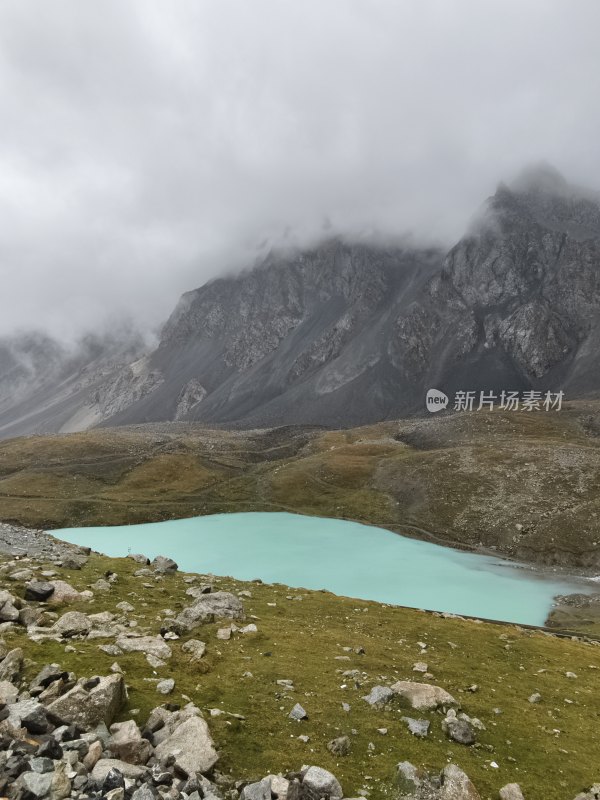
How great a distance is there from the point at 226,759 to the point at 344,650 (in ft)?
43.9

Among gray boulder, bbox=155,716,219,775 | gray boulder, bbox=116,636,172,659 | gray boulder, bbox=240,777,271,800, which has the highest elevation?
gray boulder, bbox=240,777,271,800

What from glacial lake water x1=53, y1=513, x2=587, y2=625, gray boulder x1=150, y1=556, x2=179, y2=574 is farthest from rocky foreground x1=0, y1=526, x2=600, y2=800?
glacial lake water x1=53, y1=513, x2=587, y2=625

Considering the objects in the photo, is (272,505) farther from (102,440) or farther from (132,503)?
(102,440)

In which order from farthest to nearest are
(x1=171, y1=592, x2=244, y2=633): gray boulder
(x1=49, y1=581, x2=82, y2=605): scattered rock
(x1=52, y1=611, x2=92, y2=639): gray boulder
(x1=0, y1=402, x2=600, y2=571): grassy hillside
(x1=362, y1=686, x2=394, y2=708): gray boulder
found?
(x1=0, y1=402, x2=600, y2=571): grassy hillside
(x1=49, y1=581, x2=82, y2=605): scattered rock
(x1=171, y1=592, x2=244, y2=633): gray boulder
(x1=52, y1=611, x2=92, y2=639): gray boulder
(x1=362, y1=686, x2=394, y2=708): gray boulder

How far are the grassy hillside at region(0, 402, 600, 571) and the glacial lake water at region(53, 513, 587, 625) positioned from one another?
925cm

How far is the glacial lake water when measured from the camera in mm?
62625

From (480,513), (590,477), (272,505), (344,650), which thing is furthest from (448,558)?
(344,650)

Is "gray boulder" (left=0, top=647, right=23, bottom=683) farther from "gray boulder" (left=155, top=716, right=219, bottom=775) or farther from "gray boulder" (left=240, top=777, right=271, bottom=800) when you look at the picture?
"gray boulder" (left=240, top=777, right=271, bottom=800)

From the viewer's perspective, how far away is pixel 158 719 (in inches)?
543

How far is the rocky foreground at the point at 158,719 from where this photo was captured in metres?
10.9

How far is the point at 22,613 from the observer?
68.9 feet

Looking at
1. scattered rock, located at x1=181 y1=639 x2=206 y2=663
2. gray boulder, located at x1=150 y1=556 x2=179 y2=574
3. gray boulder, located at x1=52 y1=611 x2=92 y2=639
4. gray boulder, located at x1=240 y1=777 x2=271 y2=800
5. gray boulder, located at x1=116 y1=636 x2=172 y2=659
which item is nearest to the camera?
gray boulder, located at x1=240 y1=777 x2=271 y2=800

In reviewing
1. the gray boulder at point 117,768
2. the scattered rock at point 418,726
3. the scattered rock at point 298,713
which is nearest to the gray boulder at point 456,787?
the scattered rock at point 418,726

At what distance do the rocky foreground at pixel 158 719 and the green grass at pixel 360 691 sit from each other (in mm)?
147
